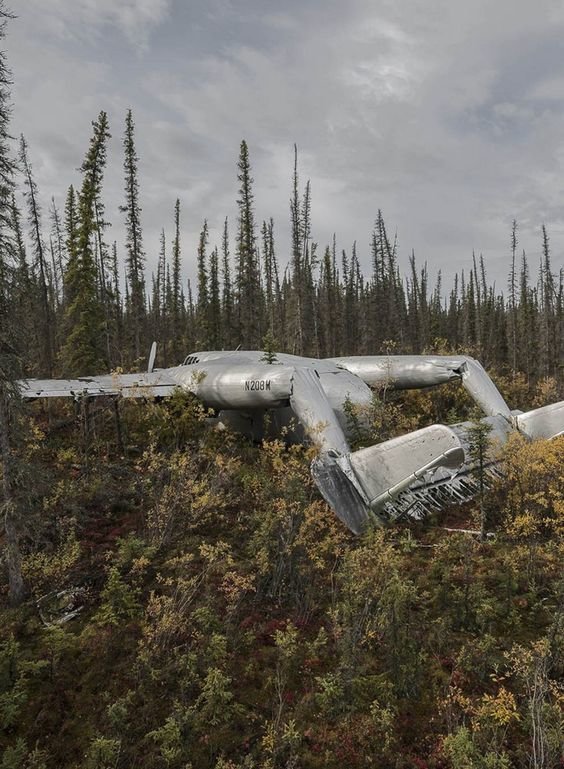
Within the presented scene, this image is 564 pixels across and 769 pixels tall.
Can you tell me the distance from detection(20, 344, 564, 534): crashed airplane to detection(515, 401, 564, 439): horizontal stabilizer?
2cm

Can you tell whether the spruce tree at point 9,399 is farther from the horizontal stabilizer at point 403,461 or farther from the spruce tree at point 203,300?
the spruce tree at point 203,300

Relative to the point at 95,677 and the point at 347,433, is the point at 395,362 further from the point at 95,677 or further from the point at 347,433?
the point at 95,677

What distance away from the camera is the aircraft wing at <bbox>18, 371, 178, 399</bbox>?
1142 cm

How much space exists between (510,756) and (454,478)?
15.3 ft

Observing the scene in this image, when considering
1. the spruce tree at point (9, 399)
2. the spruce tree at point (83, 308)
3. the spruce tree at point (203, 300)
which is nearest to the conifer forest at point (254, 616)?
the spruce tree at point (9, 399)

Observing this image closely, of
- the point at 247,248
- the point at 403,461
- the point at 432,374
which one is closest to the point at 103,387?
the point at 403,461

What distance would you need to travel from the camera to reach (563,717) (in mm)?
4559

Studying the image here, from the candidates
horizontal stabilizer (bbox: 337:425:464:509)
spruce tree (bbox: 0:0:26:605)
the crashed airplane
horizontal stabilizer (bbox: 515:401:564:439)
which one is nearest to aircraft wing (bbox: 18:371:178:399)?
the crashed airplane

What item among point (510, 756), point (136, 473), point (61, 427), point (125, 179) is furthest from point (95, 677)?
point (125, 179)

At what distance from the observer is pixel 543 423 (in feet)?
34.1

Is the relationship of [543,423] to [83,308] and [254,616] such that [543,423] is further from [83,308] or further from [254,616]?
[83,308]

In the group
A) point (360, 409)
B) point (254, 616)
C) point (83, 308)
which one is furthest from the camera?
point (83, 308)

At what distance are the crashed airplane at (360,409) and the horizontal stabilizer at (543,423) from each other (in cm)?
2

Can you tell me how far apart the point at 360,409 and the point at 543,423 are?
13.9ft
